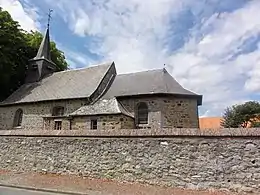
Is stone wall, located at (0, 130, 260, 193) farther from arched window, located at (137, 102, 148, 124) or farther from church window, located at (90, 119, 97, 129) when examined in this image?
arched window, located at (137, 102, 148, 124)

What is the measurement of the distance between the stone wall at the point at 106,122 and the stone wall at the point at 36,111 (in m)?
2.63

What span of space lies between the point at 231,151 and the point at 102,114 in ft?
35.5

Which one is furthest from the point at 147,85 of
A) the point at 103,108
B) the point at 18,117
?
the point at 18,117

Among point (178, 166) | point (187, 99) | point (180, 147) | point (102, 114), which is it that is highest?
point (187, 99)

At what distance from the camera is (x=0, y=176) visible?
12.3 meters

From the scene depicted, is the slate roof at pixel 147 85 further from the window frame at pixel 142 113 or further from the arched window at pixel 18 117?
the arched window at pixel 18 117

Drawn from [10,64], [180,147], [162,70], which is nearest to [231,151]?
[180,147]

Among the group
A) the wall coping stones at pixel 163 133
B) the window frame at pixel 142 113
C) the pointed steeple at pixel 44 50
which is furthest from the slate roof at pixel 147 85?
the pointed steeple at pixel 44 50

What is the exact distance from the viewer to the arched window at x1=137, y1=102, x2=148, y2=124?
2073cm

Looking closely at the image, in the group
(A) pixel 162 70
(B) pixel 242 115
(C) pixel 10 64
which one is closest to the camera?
(A) pixel 162 70

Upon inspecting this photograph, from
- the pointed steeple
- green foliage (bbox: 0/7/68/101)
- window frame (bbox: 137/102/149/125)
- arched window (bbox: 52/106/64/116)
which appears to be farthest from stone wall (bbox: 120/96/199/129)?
green foliage (bbox: 0/7/68/101)

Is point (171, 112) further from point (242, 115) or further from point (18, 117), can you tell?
point (18, 117)

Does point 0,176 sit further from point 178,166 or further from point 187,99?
point 187,99

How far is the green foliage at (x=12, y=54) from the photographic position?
91.8 feet
